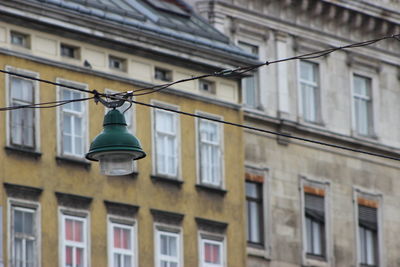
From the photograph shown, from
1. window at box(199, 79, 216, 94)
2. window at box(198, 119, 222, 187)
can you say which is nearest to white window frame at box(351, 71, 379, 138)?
window at box(199, 79, 216, 94)

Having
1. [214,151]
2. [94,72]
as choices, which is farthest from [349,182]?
[94,72]

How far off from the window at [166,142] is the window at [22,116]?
352 cm

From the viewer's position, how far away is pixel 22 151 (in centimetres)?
4094

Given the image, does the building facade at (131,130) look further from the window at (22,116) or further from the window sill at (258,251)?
the window sill at (258,251)

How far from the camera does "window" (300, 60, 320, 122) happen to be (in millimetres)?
50188

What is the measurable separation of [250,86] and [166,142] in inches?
190

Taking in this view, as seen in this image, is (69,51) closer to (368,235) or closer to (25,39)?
(25,39)

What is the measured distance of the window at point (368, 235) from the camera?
51.2m

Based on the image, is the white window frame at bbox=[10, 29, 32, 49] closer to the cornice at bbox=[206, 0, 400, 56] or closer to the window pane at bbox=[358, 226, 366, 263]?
the cornice at bbox=[206, 0, 400, 56]

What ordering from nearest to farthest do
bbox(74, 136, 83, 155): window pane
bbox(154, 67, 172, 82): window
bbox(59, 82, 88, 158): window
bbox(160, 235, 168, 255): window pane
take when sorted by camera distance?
bbox(59, 82, 88, 158): window, bbox(74, 136, 83, 155): window pane, bbox(160, 235, 168, 255): window pane, bbox(154, 67, 172, 82): window

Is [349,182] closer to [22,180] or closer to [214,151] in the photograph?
[214,151]

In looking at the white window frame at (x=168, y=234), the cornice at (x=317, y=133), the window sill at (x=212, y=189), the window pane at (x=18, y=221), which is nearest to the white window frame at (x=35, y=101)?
the window pane at (x=18, y=221)

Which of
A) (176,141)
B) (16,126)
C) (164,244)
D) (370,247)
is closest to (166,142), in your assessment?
(176,141)

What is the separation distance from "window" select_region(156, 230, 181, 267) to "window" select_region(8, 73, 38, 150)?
393 cm
